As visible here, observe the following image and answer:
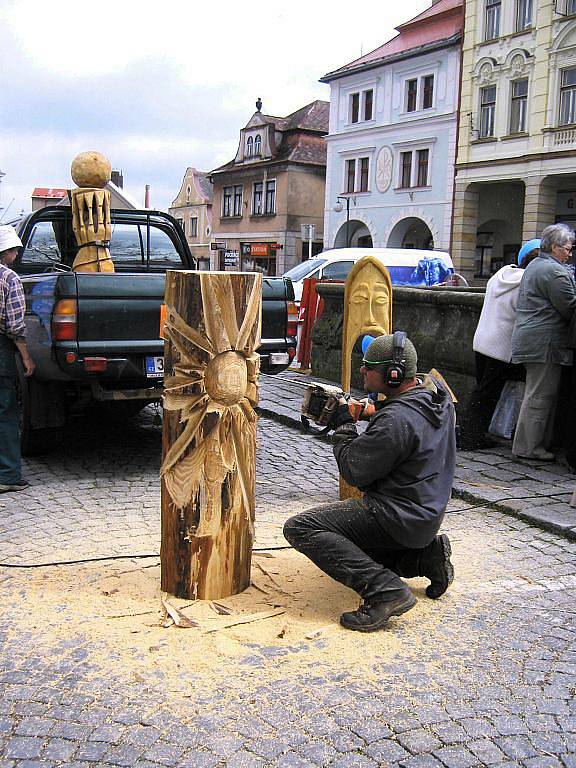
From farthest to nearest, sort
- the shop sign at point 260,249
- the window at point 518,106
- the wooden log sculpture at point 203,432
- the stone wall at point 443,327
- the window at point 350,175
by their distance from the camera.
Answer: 1. the shop sign at point 260,249
2. the window at point 350,175
3. the window at point 518,106
4. the stone wall at point 443,327
5. the wooden log sculpture at point 203,432

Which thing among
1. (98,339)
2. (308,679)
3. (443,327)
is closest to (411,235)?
(443,327)

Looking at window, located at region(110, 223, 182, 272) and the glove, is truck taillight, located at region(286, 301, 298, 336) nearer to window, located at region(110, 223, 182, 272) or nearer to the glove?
window, located at region(110, 223, 182, 272)

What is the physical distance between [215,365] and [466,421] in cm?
406

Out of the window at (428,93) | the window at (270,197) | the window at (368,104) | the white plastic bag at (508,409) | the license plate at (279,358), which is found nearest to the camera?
the license plate at (279,358)

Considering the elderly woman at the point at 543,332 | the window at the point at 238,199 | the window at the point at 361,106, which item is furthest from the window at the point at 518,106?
the elderly woman at the point at 543,332

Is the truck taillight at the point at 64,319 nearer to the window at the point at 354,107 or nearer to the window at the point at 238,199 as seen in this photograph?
the window at the point at 354,107

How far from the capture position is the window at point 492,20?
97.3 feet

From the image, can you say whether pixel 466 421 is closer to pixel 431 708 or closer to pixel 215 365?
pixel 215 365

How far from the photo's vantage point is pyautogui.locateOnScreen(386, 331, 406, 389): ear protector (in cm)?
356

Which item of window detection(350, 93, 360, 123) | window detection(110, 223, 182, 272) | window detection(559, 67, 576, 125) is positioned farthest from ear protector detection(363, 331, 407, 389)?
window detection(350, 93, 360, 123)

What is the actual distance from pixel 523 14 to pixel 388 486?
29348 mm

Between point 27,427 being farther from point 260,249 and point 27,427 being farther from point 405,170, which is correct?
point 260,249

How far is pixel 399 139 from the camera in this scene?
113ft

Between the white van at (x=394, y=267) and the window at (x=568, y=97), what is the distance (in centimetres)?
→ 1140
